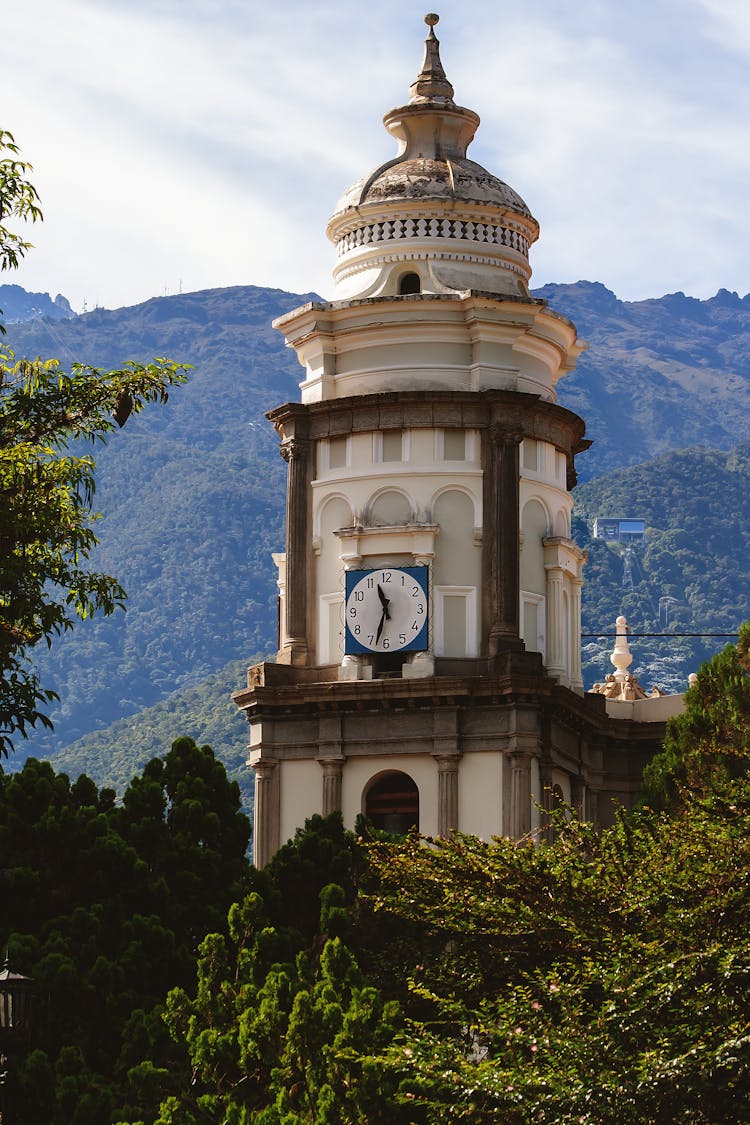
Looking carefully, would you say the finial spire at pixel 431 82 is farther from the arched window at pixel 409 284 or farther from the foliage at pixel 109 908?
the foliage at pixel 109 908

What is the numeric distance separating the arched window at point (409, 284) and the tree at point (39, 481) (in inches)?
1251

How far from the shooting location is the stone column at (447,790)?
57625 millimetres

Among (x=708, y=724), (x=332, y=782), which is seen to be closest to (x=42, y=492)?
(x=708, y=724)

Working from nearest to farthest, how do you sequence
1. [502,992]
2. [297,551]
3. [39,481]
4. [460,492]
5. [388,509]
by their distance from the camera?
1. [39,481]
2. [502,992]
3. [460,492]
4. [388,509]
5. [297,551]

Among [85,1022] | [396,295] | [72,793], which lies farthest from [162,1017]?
[396,295]

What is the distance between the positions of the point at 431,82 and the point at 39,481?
37.2 metres

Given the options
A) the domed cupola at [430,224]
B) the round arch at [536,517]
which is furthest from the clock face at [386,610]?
the domed cupola at [430,224]

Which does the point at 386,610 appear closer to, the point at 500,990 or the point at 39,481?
the point at 500,990

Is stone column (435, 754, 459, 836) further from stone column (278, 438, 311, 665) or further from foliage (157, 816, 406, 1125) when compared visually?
foliage (157, 816, 406, 1125)

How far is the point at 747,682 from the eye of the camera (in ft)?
164

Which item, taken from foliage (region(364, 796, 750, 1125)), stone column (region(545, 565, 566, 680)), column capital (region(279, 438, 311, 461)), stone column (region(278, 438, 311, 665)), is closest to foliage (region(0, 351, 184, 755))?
foliage (region(364, 796, 750, 1125))

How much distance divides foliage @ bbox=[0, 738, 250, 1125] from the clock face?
17909mm

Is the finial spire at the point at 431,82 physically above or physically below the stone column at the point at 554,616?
above

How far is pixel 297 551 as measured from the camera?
202 feet
